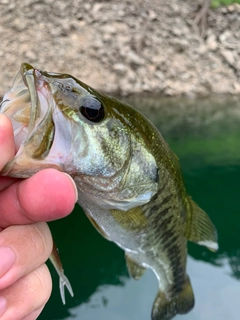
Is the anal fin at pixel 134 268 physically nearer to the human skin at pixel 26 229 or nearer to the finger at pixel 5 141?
the human skin at pixel 26 229

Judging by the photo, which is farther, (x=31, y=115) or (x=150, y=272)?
(x=150, y=272)

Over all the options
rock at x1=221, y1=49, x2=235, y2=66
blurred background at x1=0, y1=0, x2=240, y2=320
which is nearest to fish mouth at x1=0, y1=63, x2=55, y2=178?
blurred background at x1=0, y1=0, x2=240, y2=320

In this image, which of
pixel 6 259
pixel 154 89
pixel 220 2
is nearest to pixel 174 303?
pixel 6 259

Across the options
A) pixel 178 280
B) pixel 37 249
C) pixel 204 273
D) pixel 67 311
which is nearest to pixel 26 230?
pixel 37 249

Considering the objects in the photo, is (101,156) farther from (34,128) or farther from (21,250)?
(21,250)

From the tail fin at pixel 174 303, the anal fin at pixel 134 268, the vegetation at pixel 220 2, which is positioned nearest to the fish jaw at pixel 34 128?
the anal fin at pixel 134 268
